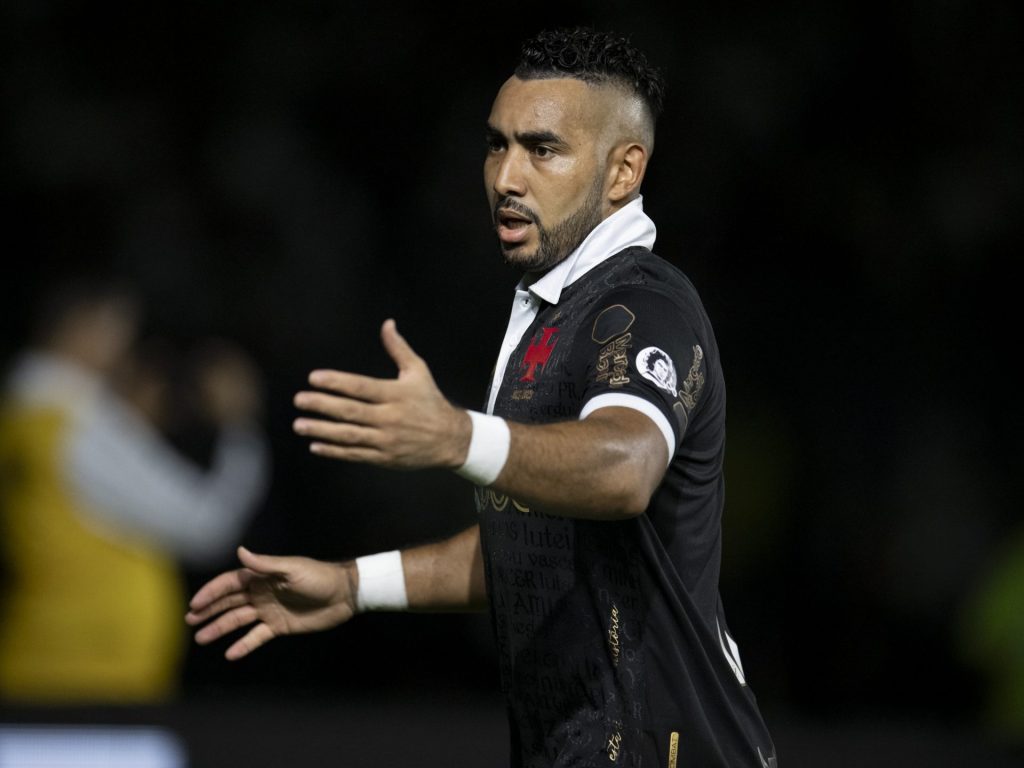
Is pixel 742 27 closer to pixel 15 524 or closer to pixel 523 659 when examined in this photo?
pixel 15 524

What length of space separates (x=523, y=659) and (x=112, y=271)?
4.62 metres

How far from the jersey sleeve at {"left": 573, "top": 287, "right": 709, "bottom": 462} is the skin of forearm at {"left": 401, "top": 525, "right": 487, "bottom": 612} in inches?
29.4

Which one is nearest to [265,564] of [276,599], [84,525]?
[276,599]

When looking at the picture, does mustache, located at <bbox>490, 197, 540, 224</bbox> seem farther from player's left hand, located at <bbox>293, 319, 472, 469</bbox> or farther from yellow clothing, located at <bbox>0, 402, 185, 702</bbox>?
yellow clothing, located at <bbox>0, 402, 185, 702</bbox>

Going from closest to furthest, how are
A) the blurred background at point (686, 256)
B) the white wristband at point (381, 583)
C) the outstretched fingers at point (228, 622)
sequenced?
the outstretched fingers at point (228, 622)
the white wristband at point (381, 583)
the blurred background at point (686, 256)

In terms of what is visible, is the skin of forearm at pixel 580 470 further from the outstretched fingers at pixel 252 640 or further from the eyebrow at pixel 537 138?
the outstretched fingers at pixel 252 640

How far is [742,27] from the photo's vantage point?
7.87 metres

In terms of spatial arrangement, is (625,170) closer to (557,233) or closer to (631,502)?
(557,233)

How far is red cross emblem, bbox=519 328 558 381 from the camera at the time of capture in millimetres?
2840

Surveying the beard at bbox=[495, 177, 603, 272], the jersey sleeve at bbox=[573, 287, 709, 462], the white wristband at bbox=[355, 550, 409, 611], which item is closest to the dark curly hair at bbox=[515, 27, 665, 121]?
the beard at bbox=[495, 177, 603, 272]

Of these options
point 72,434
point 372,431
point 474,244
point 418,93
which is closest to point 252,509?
point 72,434

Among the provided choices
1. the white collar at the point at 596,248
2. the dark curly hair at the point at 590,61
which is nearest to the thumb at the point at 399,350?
the white collar at the point at 596,248

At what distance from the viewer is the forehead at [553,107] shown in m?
3.01

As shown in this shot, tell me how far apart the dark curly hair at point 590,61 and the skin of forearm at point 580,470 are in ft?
3.12
